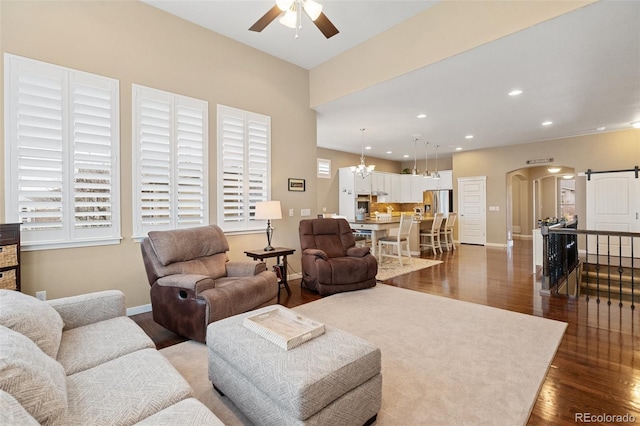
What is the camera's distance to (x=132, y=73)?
339cm

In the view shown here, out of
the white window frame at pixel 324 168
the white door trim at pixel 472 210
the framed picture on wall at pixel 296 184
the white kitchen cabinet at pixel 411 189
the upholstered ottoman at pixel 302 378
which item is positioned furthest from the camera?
the white kitchen cabinet at pixel 411 189

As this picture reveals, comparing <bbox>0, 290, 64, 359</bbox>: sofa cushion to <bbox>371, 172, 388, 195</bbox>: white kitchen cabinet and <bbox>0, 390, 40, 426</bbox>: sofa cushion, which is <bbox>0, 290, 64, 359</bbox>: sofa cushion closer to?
<bbox>0, 390, 40, 426</bbox>: sofa cushion

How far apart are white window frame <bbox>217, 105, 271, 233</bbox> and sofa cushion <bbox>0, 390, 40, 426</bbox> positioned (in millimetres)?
3379

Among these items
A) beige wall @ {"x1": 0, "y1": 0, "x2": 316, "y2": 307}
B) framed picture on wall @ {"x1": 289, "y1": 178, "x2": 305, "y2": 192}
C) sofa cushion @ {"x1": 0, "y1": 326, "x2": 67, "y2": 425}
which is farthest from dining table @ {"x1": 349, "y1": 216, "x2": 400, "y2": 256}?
sofa cushion @ {"x1": 0, "y1": 326, "x2": 67, "y2": 425}

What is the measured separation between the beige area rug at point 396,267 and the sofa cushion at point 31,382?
14.3 ft

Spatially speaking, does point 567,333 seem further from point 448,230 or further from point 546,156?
point 546,156

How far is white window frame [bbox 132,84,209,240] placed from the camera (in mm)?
3420

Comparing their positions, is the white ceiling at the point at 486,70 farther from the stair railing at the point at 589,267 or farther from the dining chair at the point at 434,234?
the dining chair at the point at 434,234

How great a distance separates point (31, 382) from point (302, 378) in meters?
0.96

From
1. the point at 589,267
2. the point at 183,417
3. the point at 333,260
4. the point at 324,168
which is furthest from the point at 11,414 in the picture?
the point at 324,168

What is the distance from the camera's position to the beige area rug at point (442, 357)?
1796 mm

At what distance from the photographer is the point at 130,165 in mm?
3350

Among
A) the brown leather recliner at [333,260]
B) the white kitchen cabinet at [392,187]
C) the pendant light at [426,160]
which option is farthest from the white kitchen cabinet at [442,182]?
the brown leather recliner at [333,260]

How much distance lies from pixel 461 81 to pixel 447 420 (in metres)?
4.08
